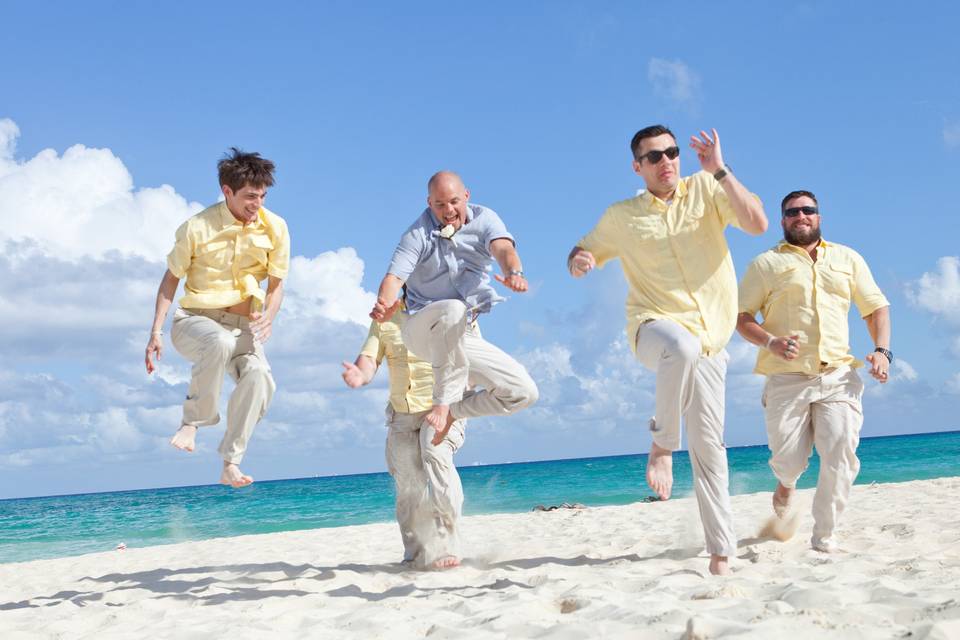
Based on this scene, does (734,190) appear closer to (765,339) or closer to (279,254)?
(765,339)

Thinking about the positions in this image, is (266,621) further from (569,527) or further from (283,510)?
(283,510)

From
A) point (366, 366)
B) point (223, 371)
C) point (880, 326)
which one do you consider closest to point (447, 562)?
point (366, 366)

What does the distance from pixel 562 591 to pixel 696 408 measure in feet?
5.00

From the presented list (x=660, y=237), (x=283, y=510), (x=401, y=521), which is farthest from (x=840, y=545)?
(x=283, y=510)

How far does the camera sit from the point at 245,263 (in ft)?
23.9

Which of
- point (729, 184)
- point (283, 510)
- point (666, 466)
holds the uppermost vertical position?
point (729, 184)

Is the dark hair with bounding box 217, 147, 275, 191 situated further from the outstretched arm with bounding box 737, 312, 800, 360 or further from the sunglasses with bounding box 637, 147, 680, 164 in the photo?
the outstretched arm with bounding box 737, 312, 800, 360

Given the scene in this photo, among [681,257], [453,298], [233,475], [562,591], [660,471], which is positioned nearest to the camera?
[562,591]

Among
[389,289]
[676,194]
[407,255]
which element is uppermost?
[676,194]

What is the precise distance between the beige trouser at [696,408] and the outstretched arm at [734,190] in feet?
2.79

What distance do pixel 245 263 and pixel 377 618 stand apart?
3141 mm

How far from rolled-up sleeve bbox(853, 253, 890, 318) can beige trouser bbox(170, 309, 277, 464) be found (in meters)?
4.82

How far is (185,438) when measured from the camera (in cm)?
707

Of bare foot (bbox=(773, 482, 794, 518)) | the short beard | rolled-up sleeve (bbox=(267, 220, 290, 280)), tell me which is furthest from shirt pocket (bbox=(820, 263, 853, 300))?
rolled-up sleeve (bbox=(267, 220, 290, 280))
